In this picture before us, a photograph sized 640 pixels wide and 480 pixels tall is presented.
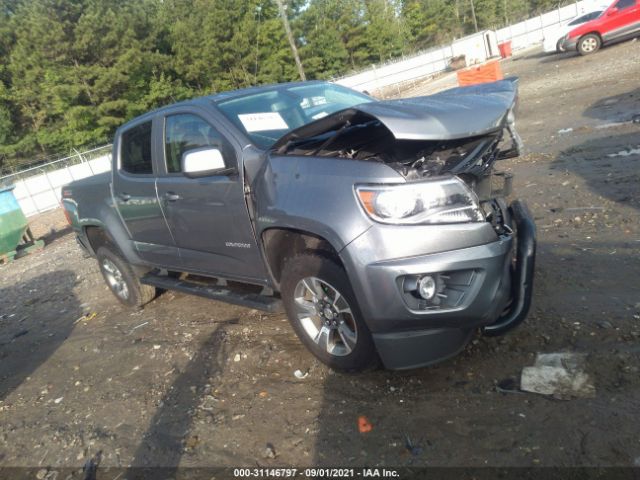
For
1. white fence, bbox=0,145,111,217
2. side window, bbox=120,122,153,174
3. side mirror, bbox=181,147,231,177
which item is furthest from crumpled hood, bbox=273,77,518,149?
white fence, bbox=0,145,111,217

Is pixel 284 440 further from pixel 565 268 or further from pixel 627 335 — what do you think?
pixel 565 268

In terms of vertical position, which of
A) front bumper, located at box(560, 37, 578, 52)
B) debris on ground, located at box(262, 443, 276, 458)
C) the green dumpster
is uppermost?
the green dumpster

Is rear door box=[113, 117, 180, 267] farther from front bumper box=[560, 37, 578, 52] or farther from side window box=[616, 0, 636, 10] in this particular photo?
side window box=[616, 0, 636, 10]

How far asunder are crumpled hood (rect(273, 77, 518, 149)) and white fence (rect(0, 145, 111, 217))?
2043 cm

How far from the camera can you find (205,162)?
11.2 feet

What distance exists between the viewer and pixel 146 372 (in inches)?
162

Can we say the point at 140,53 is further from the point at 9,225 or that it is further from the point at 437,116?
the point at 437,116

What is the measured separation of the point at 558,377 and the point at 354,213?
1.45 m

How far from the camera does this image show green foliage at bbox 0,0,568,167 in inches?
1385

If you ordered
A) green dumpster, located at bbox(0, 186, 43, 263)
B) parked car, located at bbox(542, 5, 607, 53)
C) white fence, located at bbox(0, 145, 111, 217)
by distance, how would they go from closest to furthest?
A: green dumpster, located at bbox(0, 186, 43, 263) < parked car, located at bbox(542, 5, 607, 53) < white fence, located at bbox(0, 145, 111, 217)

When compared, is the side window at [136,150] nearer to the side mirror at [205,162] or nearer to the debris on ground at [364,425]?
the side mirror at [205,162]

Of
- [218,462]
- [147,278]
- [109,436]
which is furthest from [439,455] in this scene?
[147,278]

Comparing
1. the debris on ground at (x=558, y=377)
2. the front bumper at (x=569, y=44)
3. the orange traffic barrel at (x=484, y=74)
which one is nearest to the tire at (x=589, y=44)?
the front bumper at (x=569, y=44)

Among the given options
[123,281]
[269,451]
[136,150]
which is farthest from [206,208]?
[123,281]
